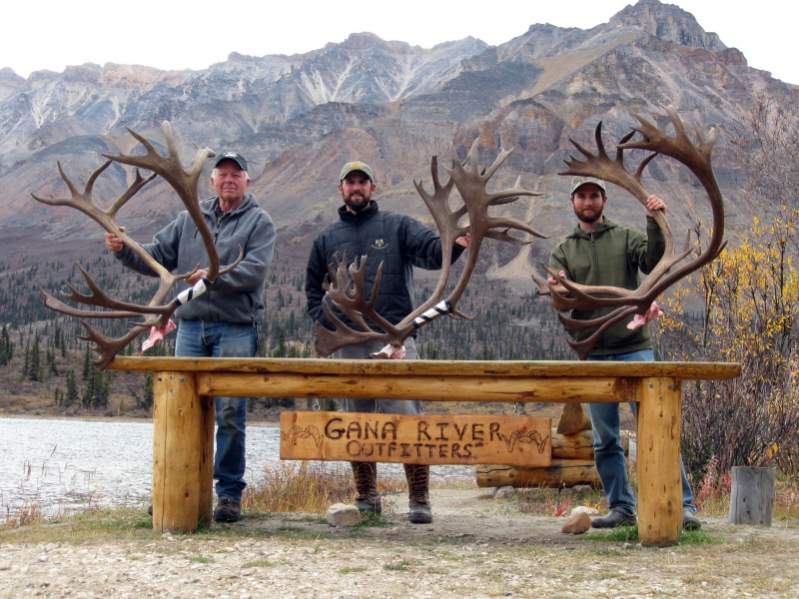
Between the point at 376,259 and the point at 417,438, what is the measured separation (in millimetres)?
1493

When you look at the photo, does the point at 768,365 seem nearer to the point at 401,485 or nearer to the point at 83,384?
the point at 401,485

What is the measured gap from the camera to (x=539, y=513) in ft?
33.2

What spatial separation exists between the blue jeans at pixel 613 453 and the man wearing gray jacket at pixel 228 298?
88.7 inches

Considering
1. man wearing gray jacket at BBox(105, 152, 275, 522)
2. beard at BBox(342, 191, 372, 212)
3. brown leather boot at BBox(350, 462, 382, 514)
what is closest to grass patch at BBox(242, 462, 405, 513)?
brown leather boot at BBox(350, 462, 382, 514)

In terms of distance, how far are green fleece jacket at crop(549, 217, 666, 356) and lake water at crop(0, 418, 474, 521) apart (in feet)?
22.0

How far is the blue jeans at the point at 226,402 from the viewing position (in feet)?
22.7

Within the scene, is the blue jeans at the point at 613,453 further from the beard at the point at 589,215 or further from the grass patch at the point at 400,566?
the grass patch at the point at 400,566

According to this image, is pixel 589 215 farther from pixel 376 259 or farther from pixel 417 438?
pixel 417 438

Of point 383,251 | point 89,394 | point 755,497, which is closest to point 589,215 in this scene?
point 383,251

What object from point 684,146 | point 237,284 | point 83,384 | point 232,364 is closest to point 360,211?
point 237,284

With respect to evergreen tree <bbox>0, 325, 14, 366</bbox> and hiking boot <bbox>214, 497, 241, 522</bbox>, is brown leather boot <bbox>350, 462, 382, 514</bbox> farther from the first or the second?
evergreen tree <bbox>0, 325, 14, 366</bbox>

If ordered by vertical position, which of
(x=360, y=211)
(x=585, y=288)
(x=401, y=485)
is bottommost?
(x=401, y=485)

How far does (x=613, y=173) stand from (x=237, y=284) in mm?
2596

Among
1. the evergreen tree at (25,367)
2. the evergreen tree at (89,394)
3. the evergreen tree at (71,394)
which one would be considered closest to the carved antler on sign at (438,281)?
the evergreen tree at (89,394)
